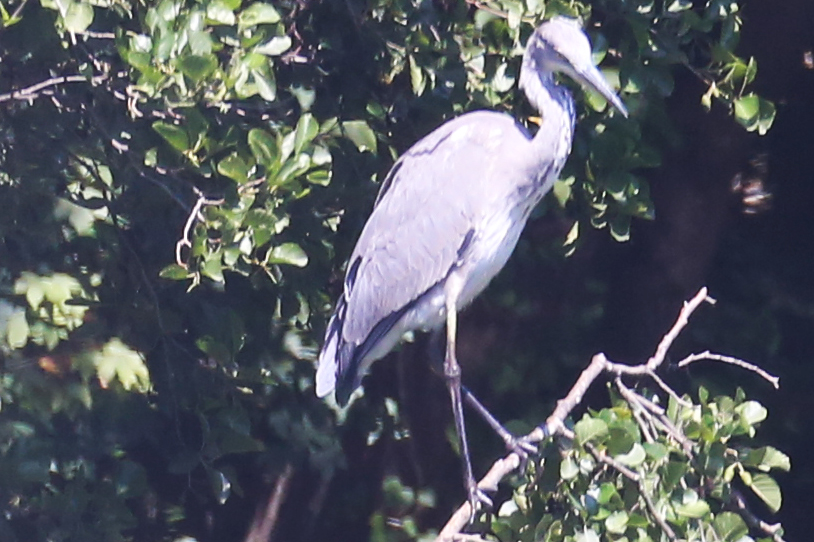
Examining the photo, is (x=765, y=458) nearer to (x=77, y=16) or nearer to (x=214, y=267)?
(x=214, y=267)

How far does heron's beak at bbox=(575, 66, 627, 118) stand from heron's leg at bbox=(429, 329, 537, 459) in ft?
2.64

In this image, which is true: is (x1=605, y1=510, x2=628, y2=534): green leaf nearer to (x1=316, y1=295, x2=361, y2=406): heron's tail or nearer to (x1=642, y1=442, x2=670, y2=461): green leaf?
(x1=642, y1=442, x2=670, y2=461): green leaf

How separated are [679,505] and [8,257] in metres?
1.69

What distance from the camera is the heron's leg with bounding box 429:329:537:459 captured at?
2.88 m

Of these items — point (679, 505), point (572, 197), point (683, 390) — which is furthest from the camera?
point (683, 390)

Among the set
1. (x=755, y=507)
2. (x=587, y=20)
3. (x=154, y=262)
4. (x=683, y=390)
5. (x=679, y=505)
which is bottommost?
(x=755, y=507)

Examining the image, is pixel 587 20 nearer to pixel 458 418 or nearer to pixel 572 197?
pixel 572 197

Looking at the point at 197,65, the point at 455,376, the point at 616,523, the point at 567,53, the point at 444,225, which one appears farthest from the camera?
the point at 455,376

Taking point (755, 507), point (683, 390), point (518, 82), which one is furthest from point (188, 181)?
point (755, 507)

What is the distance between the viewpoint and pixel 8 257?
2.97 metres

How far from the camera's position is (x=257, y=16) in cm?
251

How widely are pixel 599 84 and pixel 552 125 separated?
0.28m

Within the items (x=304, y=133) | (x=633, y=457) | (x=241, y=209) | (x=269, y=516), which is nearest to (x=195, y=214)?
(x=241, y=209)

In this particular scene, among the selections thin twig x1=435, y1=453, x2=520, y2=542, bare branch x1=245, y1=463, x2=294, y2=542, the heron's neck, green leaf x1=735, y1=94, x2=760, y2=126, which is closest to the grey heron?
the heron's neck
